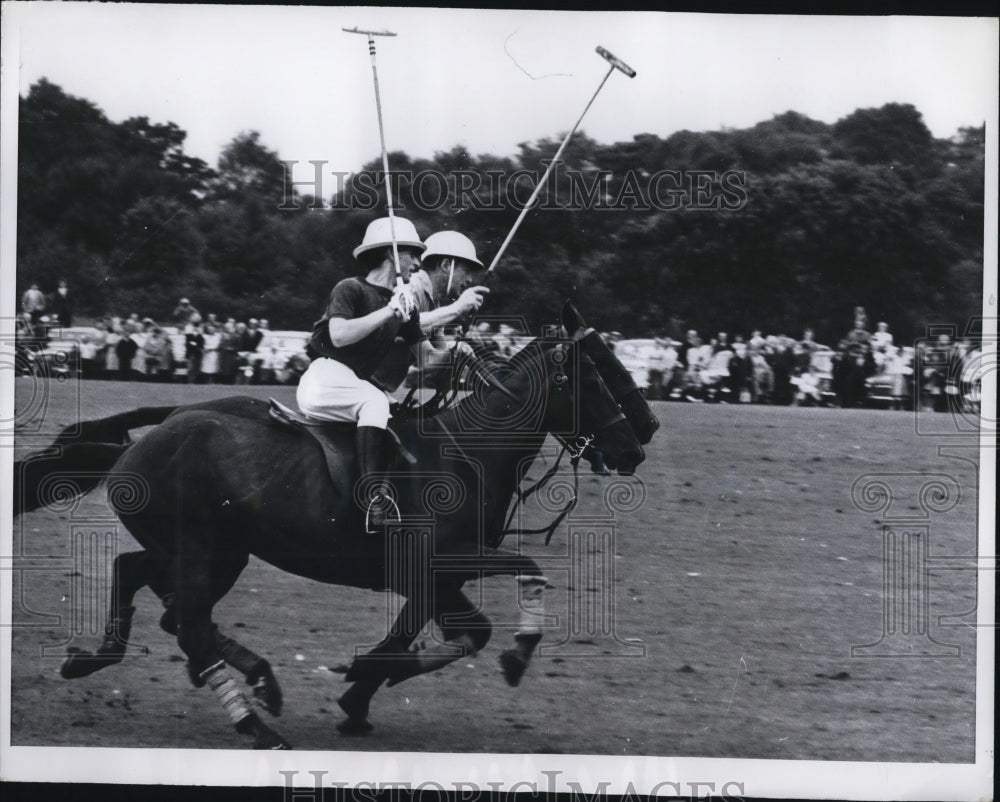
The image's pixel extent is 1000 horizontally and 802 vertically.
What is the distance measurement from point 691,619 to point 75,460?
11.6 feet

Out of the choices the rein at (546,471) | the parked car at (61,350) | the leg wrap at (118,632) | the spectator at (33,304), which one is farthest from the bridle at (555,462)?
the spectator at (33,304)

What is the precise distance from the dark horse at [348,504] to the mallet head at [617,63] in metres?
1.36

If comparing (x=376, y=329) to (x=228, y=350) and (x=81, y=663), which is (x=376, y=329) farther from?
(x=81, y=663)

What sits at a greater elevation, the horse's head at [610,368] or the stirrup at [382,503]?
the horse's head at [610,368]

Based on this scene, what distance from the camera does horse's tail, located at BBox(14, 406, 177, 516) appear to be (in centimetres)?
717

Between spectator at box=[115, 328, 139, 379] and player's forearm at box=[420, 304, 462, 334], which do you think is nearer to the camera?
player's forearm at box=[420, 304, 462, 334]

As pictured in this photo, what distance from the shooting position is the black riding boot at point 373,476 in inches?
273

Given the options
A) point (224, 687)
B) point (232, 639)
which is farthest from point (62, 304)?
point (224, 687)

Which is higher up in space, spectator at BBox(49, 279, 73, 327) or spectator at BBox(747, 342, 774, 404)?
spectator at BBox(49, 279, 73, 327)

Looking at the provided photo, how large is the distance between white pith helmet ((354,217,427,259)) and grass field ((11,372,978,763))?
0.98m

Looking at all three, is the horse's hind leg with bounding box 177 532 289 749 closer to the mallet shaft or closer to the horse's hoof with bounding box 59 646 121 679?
the horse's hoof with bounding box 59 646 121 679

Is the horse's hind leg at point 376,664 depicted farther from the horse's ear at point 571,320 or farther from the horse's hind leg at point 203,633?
the horse's ear at point 571,320

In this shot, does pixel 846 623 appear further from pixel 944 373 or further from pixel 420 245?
pixel 420 245

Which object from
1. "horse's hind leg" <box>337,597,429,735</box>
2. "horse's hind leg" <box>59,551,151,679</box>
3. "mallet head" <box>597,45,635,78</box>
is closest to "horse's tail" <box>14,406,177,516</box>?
"horse's hind leg" <box>59,551,151,679</box>
